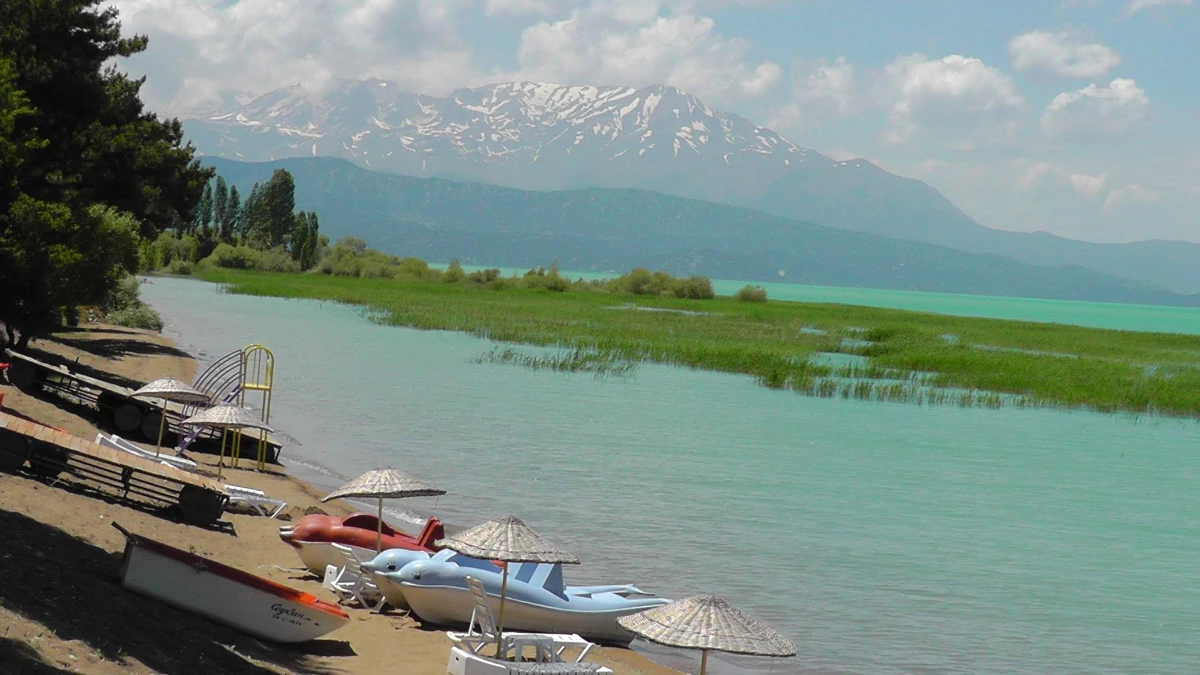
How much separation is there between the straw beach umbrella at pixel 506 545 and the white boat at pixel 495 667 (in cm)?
39

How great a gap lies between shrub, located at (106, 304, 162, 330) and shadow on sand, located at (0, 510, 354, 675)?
115 feet

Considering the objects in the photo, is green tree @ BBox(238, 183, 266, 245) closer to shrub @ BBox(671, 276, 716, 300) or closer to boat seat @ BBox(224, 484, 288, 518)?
shrub @ BBox(671, 276, 716, 300)

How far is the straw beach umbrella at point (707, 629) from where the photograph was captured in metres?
9.09

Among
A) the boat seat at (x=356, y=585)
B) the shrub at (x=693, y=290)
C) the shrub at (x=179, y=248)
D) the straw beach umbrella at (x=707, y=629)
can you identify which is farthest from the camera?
the shrub at (x=179, y=248)

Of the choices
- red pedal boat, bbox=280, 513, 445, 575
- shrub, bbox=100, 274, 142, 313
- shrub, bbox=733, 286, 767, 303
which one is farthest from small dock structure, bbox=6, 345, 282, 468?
shrub, bbox=733, 286, 767, 303

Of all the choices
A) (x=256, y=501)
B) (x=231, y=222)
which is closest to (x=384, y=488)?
(x=256, y=501)

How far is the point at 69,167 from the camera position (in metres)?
28.4

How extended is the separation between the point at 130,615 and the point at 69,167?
71.3 feet

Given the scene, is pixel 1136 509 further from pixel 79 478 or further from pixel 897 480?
pixel 79 478

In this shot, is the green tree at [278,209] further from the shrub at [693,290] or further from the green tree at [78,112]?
the green tree at [78,112]

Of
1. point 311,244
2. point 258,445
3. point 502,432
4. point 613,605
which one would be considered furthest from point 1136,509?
point 311,244

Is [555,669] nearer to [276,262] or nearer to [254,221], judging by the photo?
[276,262]

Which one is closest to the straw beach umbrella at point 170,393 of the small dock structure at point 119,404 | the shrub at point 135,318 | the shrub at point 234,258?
the small dock structure at point 119,404

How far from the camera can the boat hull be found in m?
12.5
